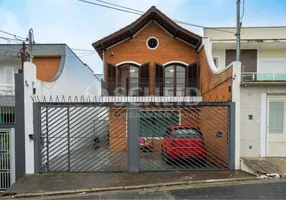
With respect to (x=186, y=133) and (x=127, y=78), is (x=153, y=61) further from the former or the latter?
(x=186, y=133)

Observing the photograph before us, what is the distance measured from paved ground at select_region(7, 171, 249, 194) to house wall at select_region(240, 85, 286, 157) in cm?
134

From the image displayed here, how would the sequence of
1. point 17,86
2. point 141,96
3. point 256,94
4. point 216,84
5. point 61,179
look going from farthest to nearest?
point 141,96 < point 216,84 < point 256,94 < point 17,86 < point 61,179

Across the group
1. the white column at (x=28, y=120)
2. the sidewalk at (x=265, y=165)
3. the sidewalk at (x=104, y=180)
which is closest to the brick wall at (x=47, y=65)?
the white column at (x=28, y=120)

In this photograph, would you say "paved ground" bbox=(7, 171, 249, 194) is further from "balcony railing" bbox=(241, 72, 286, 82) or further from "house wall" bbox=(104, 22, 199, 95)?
"house wall" bbox=(104, 22, 199, 95)

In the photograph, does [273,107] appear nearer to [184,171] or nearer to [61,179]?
[184,171]

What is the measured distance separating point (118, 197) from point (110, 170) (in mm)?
2259

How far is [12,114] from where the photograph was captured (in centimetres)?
811

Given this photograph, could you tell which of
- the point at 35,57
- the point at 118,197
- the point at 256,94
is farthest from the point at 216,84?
the point at 35,57

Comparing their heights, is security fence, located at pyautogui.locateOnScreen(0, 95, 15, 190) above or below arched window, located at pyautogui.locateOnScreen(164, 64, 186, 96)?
below

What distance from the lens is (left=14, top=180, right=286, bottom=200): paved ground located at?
5633 millimetres

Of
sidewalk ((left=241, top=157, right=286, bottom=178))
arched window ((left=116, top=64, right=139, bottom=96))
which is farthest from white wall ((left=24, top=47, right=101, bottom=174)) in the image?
sidewalk ((left=241, top=157, right=286, bottom=178))

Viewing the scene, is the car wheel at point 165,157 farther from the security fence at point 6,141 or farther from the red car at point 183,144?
the security fence at point 6,141

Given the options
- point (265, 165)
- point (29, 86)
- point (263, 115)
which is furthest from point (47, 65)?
point (265, 165)

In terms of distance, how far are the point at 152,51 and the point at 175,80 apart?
2.18 meters
